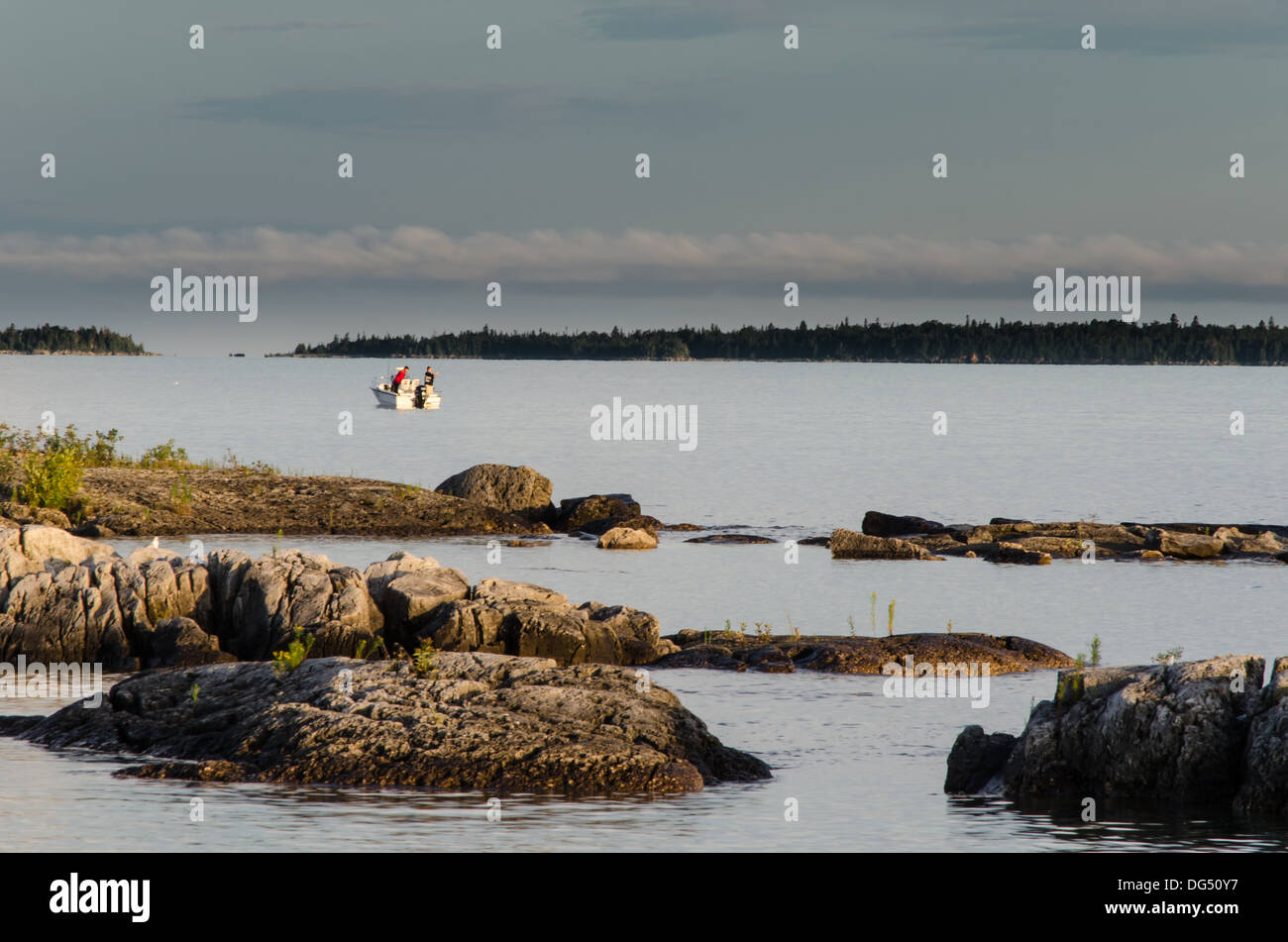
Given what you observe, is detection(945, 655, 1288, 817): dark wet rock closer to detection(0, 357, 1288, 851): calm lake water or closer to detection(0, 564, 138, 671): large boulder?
detection(0, 357, 1288, 851): calm lake water

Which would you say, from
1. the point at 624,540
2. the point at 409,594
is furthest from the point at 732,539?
the point at 409,594

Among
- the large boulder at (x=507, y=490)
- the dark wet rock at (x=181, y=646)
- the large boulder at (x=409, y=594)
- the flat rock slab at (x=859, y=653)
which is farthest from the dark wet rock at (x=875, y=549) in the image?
the dark wet rock at (x=181, y=646)

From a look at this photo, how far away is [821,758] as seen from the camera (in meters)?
19.5

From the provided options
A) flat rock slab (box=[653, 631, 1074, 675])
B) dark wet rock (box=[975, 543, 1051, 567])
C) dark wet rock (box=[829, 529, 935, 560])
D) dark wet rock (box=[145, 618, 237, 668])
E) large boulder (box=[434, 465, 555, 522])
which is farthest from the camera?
large boulder (box=[434, 465, 555, 522])

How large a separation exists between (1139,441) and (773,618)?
8098 centimetres

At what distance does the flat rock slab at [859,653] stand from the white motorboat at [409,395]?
101 m

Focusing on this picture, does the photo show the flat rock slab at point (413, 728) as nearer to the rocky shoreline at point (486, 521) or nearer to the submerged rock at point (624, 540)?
the rocky shoreline at point (486, 521)

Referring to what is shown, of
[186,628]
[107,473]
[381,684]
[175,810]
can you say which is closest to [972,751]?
[381,684]

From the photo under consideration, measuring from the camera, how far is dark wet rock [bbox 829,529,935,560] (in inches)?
1641

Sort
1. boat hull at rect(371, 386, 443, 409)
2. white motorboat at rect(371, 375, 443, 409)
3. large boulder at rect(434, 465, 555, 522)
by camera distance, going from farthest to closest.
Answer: boat hull at rect(371, 386, 443, 409) → white motorboat at rect(371, 375, 443, 409) → large boulder at rect(434, 465, 555, 522)

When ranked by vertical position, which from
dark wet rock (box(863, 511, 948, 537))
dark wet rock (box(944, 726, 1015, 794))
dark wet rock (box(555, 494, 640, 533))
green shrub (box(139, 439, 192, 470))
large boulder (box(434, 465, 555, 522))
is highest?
green shrub (box(139, 439, 192, 470))

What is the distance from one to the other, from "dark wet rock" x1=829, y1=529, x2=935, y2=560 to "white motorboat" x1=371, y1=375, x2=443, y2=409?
281 feet

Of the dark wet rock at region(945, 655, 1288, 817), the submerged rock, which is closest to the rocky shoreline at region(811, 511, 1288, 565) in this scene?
the submerged rock

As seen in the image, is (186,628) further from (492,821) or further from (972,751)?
(972,751)
